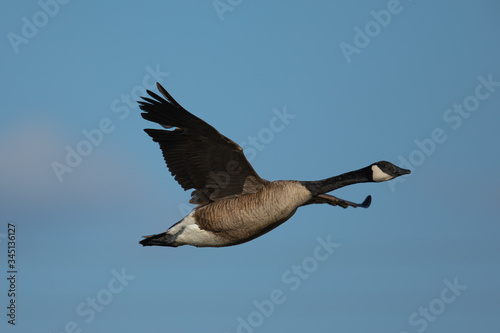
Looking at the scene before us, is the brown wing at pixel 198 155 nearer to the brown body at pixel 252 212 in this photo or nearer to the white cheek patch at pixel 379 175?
the brown body at pixel 252 212

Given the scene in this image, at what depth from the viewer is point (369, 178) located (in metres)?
11.3

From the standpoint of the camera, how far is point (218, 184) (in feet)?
36.5

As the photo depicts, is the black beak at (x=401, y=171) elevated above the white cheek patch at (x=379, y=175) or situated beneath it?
situated beneath

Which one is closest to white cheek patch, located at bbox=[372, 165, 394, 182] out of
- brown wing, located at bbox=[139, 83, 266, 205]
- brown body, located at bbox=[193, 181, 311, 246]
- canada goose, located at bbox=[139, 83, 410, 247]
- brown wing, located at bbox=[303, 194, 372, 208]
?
canada goose, located at bbox=[139, 83, 410, 247]

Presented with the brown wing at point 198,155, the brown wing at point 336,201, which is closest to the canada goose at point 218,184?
the brown wing at point 198,155

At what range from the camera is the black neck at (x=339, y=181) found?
10953 mm

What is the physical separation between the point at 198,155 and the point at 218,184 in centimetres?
55

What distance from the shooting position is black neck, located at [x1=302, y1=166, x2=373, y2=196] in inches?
431

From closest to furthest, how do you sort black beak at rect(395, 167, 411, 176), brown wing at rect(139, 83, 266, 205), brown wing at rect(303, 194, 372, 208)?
1. brown wing at rect(139, 83, 266, 205)
2. black beak at rect(395, 167, 411, 176)
3. brown wing at rect(303, 194, 372, 208)

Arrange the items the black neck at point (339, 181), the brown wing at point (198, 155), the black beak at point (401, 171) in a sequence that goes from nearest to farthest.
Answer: the brown wing at point (198, 155) → the black neck at point (339, 181) → the black beak at point (401, 171)

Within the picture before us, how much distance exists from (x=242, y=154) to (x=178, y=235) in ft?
5.37

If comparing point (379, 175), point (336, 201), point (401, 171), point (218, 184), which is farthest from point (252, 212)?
point (336, 201)

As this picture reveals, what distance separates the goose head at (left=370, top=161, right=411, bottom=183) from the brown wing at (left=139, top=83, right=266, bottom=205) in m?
1.71

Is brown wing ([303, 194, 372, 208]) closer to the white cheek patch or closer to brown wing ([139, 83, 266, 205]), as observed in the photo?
the white cheek patch
